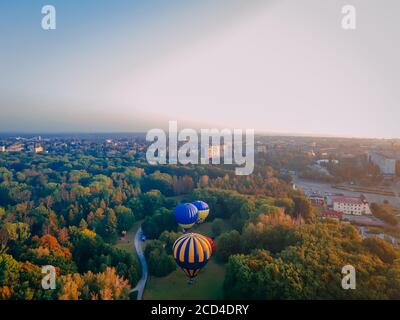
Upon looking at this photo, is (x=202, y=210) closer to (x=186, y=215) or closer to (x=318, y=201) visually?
(x=186, y=215)

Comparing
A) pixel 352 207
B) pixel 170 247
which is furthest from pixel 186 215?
pixel 352 207

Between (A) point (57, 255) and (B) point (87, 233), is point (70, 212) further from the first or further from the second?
(A) point (57, 255)

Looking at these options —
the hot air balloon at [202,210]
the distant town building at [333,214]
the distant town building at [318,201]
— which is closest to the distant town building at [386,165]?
the distant town building at [318,201]

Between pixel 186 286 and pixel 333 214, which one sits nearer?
pixel 186 286

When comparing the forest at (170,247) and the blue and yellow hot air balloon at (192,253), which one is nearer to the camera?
the forest at (170,247)

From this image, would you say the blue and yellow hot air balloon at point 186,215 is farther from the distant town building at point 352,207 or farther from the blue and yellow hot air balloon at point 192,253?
the distant town building at point 352,207
